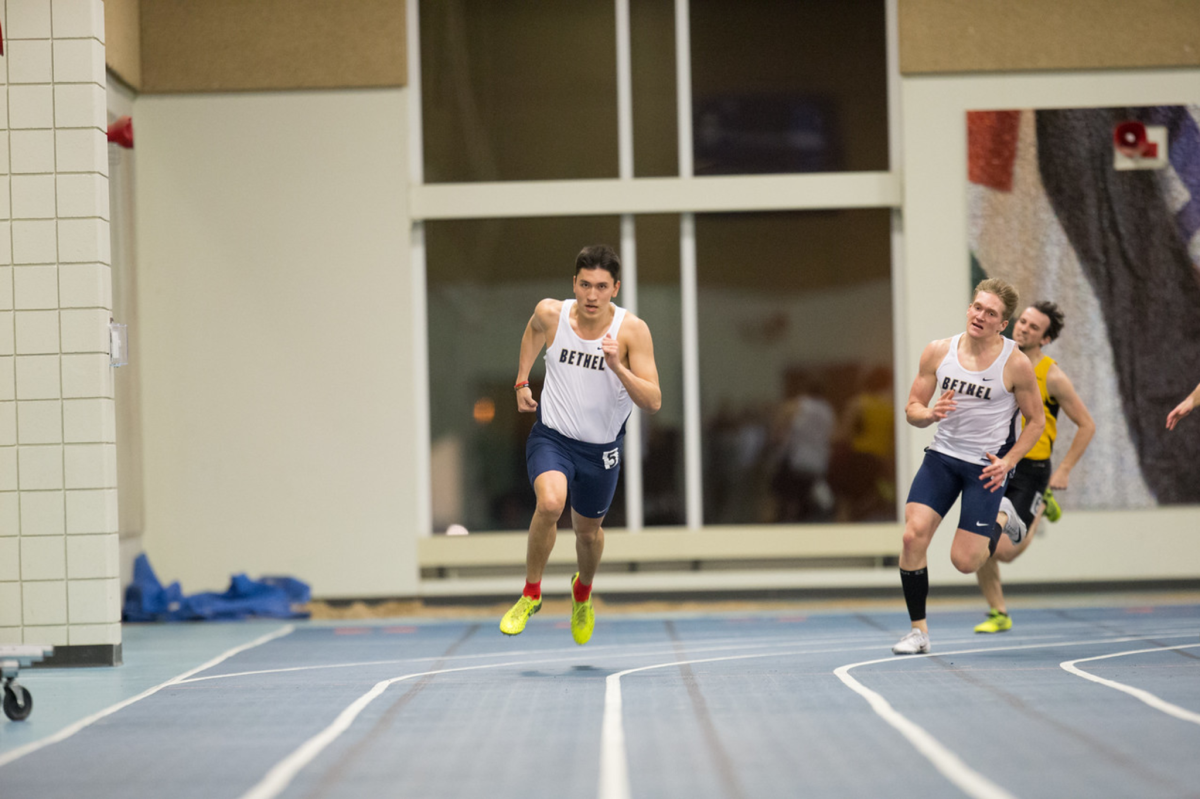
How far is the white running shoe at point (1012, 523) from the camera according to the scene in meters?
6.29

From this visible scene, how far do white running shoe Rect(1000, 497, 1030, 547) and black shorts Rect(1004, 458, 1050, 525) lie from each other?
3.3 inches

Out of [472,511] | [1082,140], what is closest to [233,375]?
[472,511]

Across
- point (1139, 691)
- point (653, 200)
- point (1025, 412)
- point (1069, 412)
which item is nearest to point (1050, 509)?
point (1069, 412)

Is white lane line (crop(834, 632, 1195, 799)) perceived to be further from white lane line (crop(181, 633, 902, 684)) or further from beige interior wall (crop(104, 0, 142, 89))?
beige interior wall (crop(104, 0, 142, 89))

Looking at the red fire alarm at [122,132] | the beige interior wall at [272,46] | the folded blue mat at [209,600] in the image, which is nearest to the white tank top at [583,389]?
the folded blue mat at [209,600]

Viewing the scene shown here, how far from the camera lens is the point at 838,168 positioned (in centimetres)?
884

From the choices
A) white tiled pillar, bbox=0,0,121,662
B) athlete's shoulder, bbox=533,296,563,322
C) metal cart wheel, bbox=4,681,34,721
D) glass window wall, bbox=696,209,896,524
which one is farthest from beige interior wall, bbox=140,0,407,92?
metal cart wheel, bbox=4,681,34,721

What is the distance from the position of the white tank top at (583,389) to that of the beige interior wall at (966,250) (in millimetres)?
3714

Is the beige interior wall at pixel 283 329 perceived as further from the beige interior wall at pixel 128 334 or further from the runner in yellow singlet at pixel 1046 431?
the runner in yellow singlet at pixel 1046 431

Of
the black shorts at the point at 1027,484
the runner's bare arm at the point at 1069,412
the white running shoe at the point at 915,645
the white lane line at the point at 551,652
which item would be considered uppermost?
the runner's bare arm at the point at 1069,412

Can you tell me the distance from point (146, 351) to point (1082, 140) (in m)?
6.69

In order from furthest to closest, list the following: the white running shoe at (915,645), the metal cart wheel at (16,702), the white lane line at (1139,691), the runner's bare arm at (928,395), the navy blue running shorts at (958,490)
A: the white running shoe at (915,645) < the navy blue running shorts at (958,490) < the runner's bare arm at (928,395) < the metal cart wheel at (16,702) < the white lane line at (1139,691)

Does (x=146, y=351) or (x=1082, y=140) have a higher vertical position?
(x=1082, y=140)

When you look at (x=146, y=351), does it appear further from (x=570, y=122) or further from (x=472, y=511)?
(x=570, y=122)
